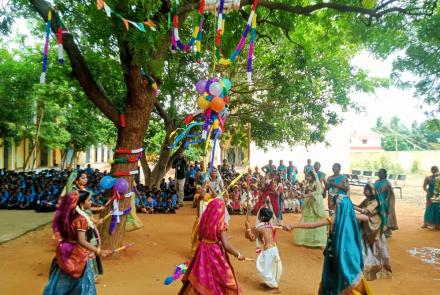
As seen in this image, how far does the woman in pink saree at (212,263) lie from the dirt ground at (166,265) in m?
1.57

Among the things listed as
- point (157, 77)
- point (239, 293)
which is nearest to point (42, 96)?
point (157, 77)

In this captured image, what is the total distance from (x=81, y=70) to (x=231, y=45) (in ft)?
11.5

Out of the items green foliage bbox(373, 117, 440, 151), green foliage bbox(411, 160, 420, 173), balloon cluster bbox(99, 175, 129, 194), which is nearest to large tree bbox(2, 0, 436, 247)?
balloon cluster bbox(99, 175, 129, 194)

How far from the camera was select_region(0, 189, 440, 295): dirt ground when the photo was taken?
5.56 metres

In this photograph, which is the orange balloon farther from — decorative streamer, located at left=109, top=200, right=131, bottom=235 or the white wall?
the white wall

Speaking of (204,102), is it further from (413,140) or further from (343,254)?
(413,140)

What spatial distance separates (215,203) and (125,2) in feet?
12.2

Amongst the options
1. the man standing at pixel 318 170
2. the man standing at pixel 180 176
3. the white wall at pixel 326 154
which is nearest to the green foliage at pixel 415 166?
the white wall at pixel 326 154

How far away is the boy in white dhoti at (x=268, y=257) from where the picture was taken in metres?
5.54

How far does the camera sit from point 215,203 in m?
3.97

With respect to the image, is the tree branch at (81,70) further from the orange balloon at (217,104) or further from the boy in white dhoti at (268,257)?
the boy in white dhoti at (268,257)

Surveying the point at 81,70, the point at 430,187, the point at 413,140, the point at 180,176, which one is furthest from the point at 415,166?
the point at 81,70

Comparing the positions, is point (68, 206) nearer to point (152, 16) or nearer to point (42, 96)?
point (152, 16)

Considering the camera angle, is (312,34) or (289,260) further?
(312,34)
